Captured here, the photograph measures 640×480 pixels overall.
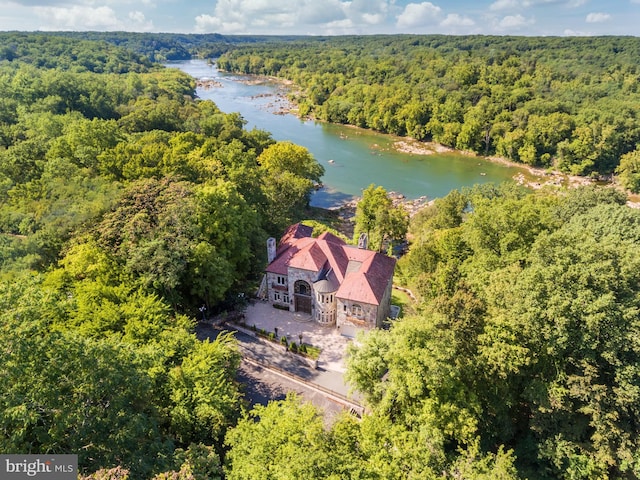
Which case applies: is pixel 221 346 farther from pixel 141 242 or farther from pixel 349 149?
pixel 349 149

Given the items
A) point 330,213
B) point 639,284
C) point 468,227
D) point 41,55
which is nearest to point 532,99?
point 330,213

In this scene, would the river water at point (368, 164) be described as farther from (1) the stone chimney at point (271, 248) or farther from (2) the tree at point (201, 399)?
(2) the tree at point (201, 399)

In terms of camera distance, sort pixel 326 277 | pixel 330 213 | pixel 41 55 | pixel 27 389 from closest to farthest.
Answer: pixel 27 389, pixel 326 277, pixel 330 213, pixel 41 55

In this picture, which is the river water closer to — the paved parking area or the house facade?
the house facade

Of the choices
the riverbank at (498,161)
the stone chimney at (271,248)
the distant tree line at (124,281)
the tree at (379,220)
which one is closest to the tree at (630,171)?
the riverbank at (498,161)

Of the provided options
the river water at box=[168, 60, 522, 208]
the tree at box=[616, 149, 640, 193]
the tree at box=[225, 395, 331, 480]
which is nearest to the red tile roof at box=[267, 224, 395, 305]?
the tree at box=[225, 395, 331, 480]
